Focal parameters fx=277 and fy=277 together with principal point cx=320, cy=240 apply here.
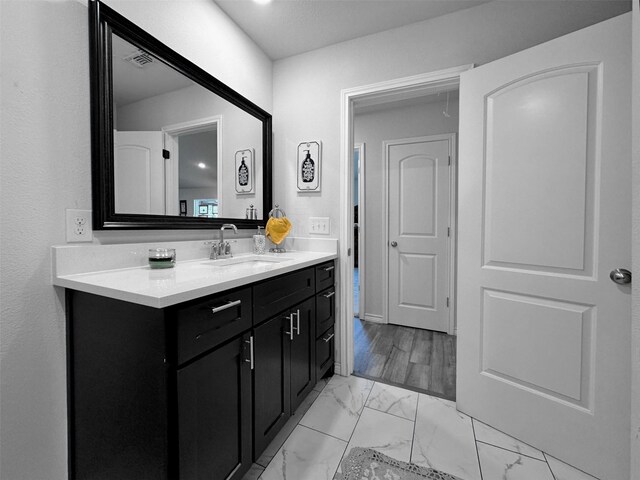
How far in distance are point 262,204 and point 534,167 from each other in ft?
5.39

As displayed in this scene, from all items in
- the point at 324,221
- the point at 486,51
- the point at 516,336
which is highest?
the point at 486,51

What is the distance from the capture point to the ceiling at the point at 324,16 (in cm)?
165

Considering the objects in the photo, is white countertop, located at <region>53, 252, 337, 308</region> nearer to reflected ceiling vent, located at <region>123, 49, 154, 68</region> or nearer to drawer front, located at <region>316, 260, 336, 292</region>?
drawer front, located at <region>316, 260, 336, 292</region>

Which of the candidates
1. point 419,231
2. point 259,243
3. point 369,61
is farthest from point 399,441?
point 369,61

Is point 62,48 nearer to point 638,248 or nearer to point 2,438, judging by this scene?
point 2,438

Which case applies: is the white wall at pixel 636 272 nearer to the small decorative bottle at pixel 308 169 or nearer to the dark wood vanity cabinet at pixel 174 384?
the dark wood vanity cabinet at pixel 174 384

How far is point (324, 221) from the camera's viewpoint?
79.7 inches

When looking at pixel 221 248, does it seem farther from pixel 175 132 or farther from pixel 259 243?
pixel 175 132

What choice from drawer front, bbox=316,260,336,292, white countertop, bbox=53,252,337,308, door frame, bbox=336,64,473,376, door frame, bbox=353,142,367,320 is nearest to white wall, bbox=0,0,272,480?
white countertop, bbox=53,252,337,308

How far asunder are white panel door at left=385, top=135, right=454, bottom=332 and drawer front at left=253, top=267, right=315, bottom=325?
1603 mm

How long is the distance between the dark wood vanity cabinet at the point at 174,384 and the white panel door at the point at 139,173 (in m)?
0.44

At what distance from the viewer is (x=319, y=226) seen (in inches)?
80.4

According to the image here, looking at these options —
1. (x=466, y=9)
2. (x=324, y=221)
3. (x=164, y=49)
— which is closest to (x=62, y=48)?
(x=164, y=49)

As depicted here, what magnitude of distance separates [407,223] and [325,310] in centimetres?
152
